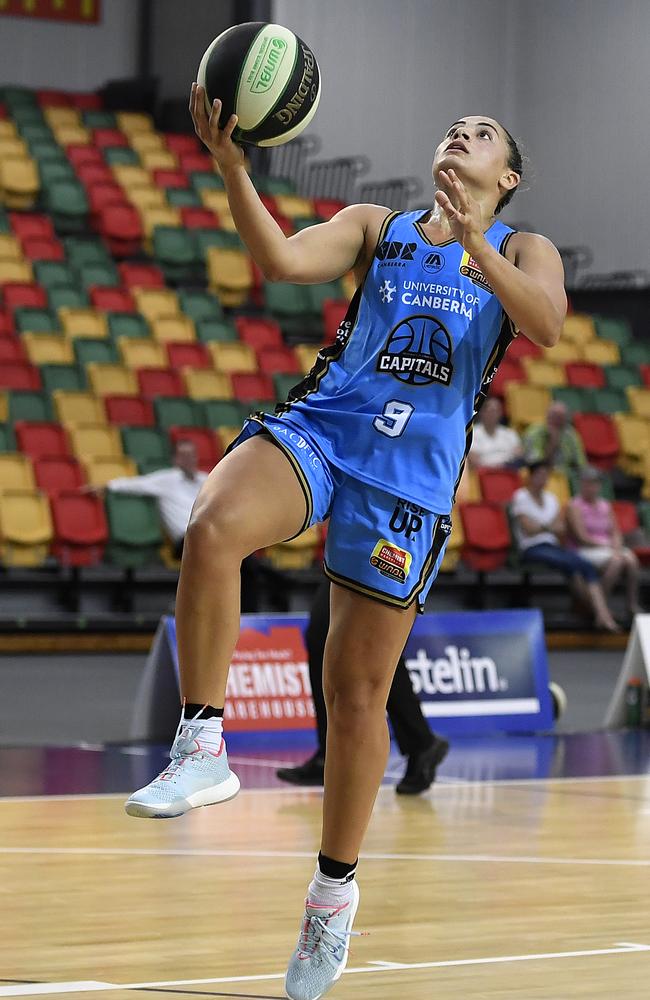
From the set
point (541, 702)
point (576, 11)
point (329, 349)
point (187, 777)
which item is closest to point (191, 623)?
point (187, 777)

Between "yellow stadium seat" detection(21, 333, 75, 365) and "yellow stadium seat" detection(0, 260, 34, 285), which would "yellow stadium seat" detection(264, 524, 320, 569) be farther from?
"yellow stadium seat" detection(0, 260, 34, 285)

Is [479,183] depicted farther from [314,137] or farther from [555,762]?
[314,137]

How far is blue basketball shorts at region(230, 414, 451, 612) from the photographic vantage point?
10.9ft

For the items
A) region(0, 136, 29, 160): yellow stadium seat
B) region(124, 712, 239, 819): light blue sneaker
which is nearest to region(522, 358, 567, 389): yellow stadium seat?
region(0, 136, 29, 160): yellow stadium seat

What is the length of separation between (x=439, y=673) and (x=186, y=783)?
5237 millimetres

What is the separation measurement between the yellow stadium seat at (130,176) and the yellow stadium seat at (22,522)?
5.79 meters

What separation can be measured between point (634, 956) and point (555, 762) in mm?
3638

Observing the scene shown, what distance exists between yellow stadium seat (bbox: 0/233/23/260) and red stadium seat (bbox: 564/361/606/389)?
5337 mm

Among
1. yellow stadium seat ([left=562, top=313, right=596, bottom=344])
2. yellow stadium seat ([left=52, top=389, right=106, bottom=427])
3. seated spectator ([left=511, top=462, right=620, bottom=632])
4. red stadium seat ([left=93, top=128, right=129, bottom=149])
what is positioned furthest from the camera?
red stadium seat ([left=93, top=128, right=129, bottom=149])

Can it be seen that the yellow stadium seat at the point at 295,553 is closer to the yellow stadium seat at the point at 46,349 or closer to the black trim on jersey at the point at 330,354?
the yellow stadium seat at the point at 46,349

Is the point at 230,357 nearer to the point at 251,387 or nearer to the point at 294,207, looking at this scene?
the point at 251,387

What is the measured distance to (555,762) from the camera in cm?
752

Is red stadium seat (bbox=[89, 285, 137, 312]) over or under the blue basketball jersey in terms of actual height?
under

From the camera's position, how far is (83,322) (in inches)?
540
